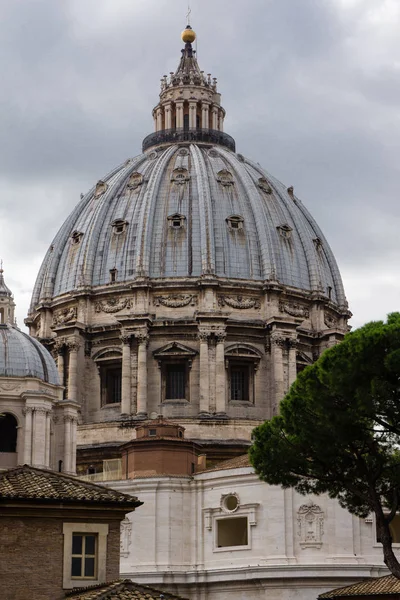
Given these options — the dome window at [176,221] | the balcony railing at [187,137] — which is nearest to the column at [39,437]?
the dome window at [176,221]

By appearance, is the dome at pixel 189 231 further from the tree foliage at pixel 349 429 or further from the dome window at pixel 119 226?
the tree foliage at pixel 349 429

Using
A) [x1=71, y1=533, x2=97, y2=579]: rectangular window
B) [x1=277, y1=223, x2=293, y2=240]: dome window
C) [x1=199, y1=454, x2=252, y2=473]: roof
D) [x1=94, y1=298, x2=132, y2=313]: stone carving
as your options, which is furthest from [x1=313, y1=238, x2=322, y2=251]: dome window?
[x1=71, y1=533, x2=97, y2=579]: rectangular window

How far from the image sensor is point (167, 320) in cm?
6962

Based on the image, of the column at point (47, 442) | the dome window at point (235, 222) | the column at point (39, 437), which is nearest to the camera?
the column at point (39, 437)

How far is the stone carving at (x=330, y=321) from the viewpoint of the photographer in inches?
2977

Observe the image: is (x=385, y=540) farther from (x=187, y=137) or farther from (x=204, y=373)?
(x=187, y=137)

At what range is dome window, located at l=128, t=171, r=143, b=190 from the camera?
77875 millimetres

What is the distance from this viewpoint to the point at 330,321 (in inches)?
3004

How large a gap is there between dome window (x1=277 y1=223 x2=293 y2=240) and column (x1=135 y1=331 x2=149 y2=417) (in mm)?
12570

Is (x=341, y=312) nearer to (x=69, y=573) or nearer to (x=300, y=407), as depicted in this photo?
(x=300, y=407)

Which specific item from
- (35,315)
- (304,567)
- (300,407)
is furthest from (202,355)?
A: (300,407)

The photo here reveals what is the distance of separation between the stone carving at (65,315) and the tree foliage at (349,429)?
37864 millimetres

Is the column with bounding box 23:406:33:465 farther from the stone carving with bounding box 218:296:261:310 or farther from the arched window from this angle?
the stone carving with bounding box 218:296:261:310

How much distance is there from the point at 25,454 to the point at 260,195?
99.3 feet
